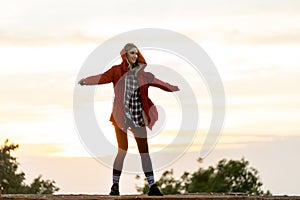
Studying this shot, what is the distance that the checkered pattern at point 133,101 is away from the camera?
653 inches

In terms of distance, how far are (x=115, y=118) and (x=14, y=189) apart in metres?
28.3

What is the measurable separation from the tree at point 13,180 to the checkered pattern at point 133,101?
90.5ft

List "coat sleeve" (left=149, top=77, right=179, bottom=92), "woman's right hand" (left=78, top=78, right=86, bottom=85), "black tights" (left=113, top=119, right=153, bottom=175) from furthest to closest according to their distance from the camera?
"coat sleeve" (left=149, top=77, right=179, bottom=92), "woman's right hand" (left=78, top=78, right=86, bottom=85), "black tights" (left=113, top=119, right=153, bottom=175)

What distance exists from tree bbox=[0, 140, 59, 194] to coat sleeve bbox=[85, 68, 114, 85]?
90.4 feet

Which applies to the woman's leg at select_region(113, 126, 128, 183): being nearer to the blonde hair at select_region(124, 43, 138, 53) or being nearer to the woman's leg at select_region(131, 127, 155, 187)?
the woman's leg at select_region(131, 127, 155, 187)

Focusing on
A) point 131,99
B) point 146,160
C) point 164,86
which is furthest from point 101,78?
point 146,160

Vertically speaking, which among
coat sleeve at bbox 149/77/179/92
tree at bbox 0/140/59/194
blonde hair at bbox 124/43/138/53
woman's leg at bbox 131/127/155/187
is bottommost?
woman's leg at bbox 131/127/155/187

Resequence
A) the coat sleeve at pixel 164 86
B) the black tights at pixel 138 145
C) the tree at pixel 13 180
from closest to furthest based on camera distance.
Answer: the black tights at pixel 138 145
the coat sleeve at pixel 164 86
the tree at pixel 13 180

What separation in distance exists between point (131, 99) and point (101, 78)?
0.61 metres

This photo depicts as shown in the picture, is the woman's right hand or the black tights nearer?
the black tights

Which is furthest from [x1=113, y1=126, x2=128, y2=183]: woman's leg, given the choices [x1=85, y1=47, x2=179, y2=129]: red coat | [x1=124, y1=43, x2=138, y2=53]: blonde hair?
[x1=124, y1=43, x2=138, y2=53]: blonde hair

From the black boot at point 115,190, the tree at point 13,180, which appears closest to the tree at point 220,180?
the tree at point 13,180

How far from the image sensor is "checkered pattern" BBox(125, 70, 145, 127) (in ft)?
54.4

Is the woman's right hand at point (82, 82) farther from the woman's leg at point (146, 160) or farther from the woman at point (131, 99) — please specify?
the woman's leg at point (146, 160)
